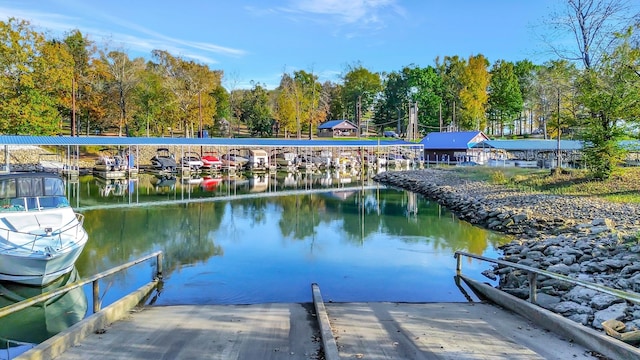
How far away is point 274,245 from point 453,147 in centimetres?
3808

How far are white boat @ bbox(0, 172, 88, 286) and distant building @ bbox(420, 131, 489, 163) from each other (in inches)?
1650

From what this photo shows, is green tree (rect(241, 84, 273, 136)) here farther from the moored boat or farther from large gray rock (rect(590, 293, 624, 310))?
large gray rock (rect(590, 293, 624, 310))

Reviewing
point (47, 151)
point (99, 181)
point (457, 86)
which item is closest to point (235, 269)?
point (99, 181)

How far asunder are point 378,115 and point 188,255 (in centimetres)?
7275

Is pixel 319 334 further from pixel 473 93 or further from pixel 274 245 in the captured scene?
pixel 473 93

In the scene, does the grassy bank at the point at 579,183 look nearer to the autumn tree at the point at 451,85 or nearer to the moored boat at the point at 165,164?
the moored boat at the point at 165,164

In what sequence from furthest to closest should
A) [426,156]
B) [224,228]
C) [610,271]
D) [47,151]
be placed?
[426,156] → [47,151] → [224,228] → [610,271]

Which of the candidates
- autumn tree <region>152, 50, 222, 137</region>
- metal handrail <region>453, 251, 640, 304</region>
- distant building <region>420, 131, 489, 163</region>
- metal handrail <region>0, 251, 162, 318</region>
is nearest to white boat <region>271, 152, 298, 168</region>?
autumn tree <region>152, 50, 222, 137</region>

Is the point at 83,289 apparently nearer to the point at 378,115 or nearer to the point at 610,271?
the point at 610,271

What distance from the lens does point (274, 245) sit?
632 inches

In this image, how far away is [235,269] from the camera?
41.9ft

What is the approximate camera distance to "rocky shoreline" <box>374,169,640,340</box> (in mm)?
7621

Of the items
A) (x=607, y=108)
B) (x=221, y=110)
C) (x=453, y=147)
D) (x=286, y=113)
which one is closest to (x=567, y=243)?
(x=607, y=108)

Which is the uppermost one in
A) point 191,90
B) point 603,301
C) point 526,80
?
point 526,80
